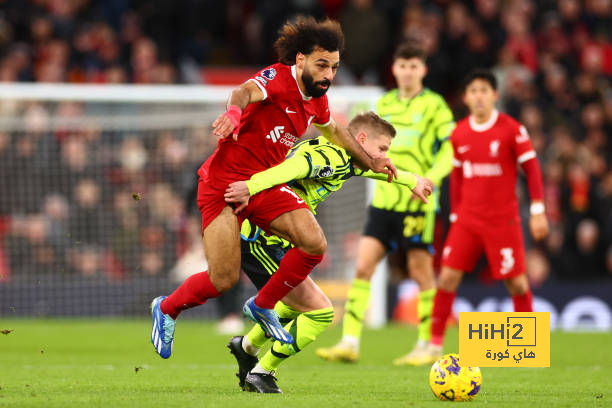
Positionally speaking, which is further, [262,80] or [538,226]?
[538,226]

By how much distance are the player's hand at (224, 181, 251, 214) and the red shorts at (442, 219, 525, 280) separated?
3.14 m

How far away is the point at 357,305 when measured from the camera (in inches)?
353

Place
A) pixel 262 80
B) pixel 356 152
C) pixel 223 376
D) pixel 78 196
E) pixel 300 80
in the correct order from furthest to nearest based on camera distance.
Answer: pixel 78 196 < pixel 223 376 < pixel 356 152 < pixel 300 80 < pixel 262 80

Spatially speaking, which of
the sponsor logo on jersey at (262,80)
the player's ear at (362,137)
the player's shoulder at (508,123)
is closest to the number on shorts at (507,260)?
the player's shoulder at (508,123)

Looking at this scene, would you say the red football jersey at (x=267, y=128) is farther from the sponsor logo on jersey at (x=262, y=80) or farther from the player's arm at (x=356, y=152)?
the player's arm at (x=356, y=152)

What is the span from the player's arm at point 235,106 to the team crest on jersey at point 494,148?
3276mm

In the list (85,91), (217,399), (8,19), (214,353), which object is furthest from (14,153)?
(217,399)

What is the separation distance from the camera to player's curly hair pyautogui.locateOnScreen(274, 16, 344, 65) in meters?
6.16

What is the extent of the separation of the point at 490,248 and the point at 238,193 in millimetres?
3273

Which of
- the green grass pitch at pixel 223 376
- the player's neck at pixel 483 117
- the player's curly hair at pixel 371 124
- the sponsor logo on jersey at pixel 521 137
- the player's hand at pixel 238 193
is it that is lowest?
the green grass pitch at pixel 223 376

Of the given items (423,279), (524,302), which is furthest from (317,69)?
(423,279)

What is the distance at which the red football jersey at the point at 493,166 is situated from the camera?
345 inches

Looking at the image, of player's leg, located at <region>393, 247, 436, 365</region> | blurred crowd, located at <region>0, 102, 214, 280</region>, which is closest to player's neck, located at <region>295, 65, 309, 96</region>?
player's leg, located at <region>393, 247, 436, 365</region>

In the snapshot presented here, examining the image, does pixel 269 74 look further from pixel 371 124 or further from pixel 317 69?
pixel 371 124
